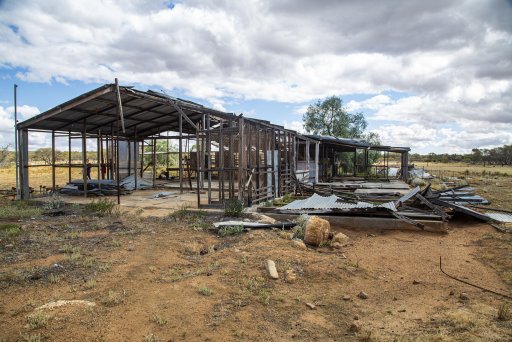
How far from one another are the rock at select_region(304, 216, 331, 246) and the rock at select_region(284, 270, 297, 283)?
2.02 m

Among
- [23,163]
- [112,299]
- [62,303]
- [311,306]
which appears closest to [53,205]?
[23,163]

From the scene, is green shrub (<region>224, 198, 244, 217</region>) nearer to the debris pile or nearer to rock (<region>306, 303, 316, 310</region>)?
the debris pile

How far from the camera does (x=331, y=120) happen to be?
1639 inches

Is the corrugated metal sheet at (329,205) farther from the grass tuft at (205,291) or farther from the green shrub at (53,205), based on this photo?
the green shrub at (53,205)

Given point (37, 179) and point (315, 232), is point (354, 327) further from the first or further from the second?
point (37, 179)

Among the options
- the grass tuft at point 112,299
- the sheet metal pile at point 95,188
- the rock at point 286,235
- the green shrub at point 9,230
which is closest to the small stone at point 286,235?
the rock at point 286,235

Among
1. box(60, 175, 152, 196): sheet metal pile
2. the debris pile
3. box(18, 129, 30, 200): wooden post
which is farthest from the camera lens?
box(60, 175, 152, 196): sheet metal pile

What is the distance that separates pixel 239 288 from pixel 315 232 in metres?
3.01

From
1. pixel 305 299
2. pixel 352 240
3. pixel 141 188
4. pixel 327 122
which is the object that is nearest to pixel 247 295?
pixel 305 299

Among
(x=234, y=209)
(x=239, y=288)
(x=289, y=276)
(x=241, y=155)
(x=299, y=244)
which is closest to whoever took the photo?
(x=239, y=288)

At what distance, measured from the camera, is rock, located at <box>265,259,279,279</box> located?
5.42 metres

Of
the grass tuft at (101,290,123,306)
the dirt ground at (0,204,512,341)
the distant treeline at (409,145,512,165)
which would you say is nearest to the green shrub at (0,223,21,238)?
the dirt ground at (0,204,512,341)

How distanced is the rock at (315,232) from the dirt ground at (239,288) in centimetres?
28

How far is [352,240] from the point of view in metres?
8.29
